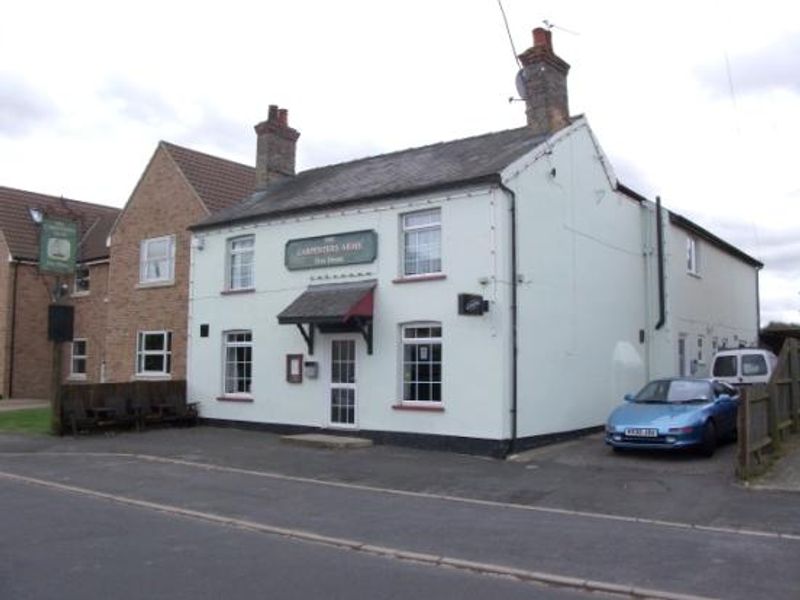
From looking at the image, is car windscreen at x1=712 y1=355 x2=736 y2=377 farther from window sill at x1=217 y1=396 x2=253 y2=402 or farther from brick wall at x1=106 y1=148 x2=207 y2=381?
brick wall at x1=106 y1=148 x2=207 y2=381

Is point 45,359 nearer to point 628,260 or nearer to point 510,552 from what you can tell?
point 628,260

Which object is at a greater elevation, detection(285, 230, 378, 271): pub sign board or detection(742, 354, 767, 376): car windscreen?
detection(285, 230, 378, 271): pub sign board

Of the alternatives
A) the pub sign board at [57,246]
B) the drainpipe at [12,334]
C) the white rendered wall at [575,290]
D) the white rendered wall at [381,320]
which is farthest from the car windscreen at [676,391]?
the drainpipe at [12,334]

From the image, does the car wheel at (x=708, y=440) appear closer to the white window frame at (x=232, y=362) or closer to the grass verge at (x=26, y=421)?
the white window frame at (x=232, y=362)

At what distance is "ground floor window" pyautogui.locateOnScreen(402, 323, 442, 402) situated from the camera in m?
16.9

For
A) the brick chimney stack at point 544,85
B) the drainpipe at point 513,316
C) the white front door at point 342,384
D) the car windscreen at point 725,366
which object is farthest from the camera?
the car windscreen at point 725,366

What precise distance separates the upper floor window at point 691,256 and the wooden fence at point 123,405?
15.4m

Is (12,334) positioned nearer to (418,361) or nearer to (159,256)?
(159,256)

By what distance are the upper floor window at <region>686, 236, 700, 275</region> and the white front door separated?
12141mm

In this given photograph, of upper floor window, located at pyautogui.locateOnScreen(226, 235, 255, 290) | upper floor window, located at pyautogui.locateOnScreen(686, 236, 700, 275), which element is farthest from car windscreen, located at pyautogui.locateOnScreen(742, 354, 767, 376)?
upper floor window, located at pyautogui.locateOnScreen(226, 235, 255, 290)

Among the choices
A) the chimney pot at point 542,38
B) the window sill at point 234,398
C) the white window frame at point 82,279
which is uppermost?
the chimney pot at point 542,38

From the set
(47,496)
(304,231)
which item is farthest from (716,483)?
(304,231)

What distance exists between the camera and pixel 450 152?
65.4ft

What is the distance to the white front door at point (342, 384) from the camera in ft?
60.5
